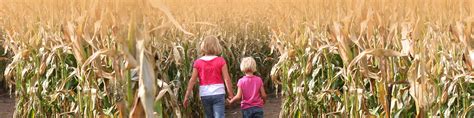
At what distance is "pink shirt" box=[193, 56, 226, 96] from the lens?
6938mm

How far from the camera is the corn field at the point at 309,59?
7.32 feet

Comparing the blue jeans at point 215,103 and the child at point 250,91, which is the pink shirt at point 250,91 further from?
the blue jeans at point 215,103

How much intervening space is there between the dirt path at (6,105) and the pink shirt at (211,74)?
17.6 ft

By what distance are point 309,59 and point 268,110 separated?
643cm

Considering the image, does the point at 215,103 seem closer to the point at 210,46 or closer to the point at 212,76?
the point at 212,76

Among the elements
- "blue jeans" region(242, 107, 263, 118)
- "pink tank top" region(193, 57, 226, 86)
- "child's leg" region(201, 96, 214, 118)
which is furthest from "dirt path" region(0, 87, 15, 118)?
"pink tank top" region(193, 57, 226, 86)

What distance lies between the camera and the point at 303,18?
6.07m

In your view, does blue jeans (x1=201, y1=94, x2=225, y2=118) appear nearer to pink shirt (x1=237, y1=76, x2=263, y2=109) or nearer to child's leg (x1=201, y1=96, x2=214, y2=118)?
child's leg (x1=201, y1=96, x2=214, y2=118)

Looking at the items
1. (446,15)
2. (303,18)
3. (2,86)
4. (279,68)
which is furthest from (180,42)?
(2,86)

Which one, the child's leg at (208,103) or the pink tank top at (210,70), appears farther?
the child's leg at (208,103)

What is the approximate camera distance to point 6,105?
1262 centimetres

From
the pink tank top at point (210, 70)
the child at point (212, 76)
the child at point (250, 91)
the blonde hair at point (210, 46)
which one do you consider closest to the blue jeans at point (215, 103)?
the child at point (212, 76)

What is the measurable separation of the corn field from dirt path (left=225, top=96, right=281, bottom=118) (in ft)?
15.8

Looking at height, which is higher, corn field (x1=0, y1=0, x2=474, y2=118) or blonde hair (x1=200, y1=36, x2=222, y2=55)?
blonde hair (x1=200, y1=36, x2=222, y2=55)
